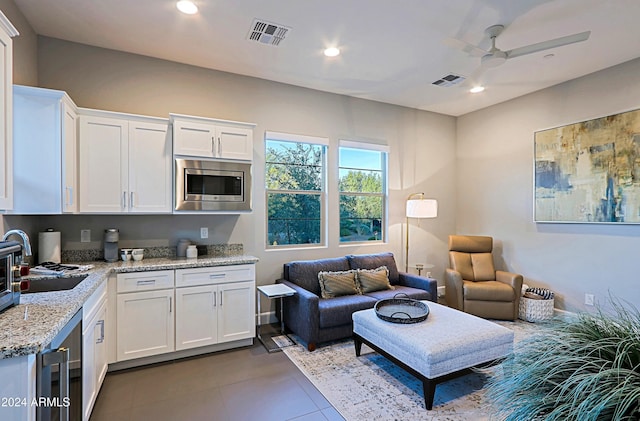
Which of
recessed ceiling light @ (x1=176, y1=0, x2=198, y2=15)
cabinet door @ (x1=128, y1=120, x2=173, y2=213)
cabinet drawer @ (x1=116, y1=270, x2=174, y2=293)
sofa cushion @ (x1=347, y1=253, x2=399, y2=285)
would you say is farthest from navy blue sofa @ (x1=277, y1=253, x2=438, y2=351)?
recessed ceiling light @ (x1=176, y1=0, x2=198, y2=15)

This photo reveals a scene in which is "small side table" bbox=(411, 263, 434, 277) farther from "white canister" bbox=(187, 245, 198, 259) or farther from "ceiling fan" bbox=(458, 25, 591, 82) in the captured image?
"white canister" bbox=(187, 245, 198, 259)

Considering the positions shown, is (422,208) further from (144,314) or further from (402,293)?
(144,314)

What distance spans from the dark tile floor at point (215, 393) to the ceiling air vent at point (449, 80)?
3.74 metres

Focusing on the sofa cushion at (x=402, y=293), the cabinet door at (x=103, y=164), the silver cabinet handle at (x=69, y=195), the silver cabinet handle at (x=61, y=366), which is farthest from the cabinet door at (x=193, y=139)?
the sofa cushion at (x=402, y=293)

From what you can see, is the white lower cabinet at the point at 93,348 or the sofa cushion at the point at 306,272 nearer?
the white lower cabinet at the point at 93,348

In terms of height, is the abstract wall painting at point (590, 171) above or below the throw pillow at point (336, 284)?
above

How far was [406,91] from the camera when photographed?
4.48m

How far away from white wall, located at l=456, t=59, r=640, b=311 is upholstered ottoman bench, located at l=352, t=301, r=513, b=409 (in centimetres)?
215

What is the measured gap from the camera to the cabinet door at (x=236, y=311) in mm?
3197

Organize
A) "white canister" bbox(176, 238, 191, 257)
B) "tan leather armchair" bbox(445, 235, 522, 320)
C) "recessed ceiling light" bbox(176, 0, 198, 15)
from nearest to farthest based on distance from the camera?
1. "recessed ceiling light" bbox(176, 0, 198, 15)
2. "white canister" bbox(176, 238, 191, 257)
3. "tan leather armchair" bbox(445, 235, 522, 320)

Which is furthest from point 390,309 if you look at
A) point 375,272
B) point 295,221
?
point 295,221

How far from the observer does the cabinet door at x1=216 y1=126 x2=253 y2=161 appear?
3385 millimetres

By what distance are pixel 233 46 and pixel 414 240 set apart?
378 centimetres

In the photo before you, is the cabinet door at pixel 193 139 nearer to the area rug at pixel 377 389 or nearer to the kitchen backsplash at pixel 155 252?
the kitchen backsplash at pixel 155 252
